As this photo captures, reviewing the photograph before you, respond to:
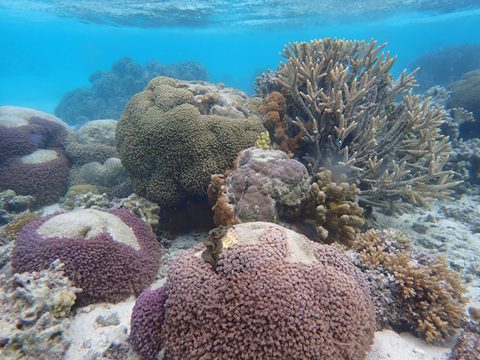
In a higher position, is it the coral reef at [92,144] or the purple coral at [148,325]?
the purple coral at [148,325]

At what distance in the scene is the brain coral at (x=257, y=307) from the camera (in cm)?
218

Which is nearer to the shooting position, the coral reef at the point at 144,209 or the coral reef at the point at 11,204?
the coral reef at the point at 144,209

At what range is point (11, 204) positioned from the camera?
20.1 feet

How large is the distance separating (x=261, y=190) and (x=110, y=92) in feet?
83.0

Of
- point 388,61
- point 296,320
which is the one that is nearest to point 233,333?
point 296,320

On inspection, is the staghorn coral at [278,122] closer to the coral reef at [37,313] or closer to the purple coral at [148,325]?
the purple coral at [148,325]

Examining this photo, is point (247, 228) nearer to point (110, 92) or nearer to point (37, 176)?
point (37, 176)

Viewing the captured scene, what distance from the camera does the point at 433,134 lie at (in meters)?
5.54

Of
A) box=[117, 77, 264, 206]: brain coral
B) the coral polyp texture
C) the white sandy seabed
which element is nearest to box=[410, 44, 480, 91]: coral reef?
the white sandy seabed

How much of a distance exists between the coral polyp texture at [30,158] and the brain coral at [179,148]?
3.02 m

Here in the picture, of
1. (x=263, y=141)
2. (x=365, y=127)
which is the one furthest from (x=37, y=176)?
(x=365, y=127)

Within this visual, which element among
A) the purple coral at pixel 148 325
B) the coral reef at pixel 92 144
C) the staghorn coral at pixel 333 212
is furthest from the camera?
the coral reef at pixel 92 144

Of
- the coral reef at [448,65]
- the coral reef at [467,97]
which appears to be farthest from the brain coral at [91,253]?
the coral reef at [448,65]

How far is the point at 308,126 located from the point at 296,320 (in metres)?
4.01
